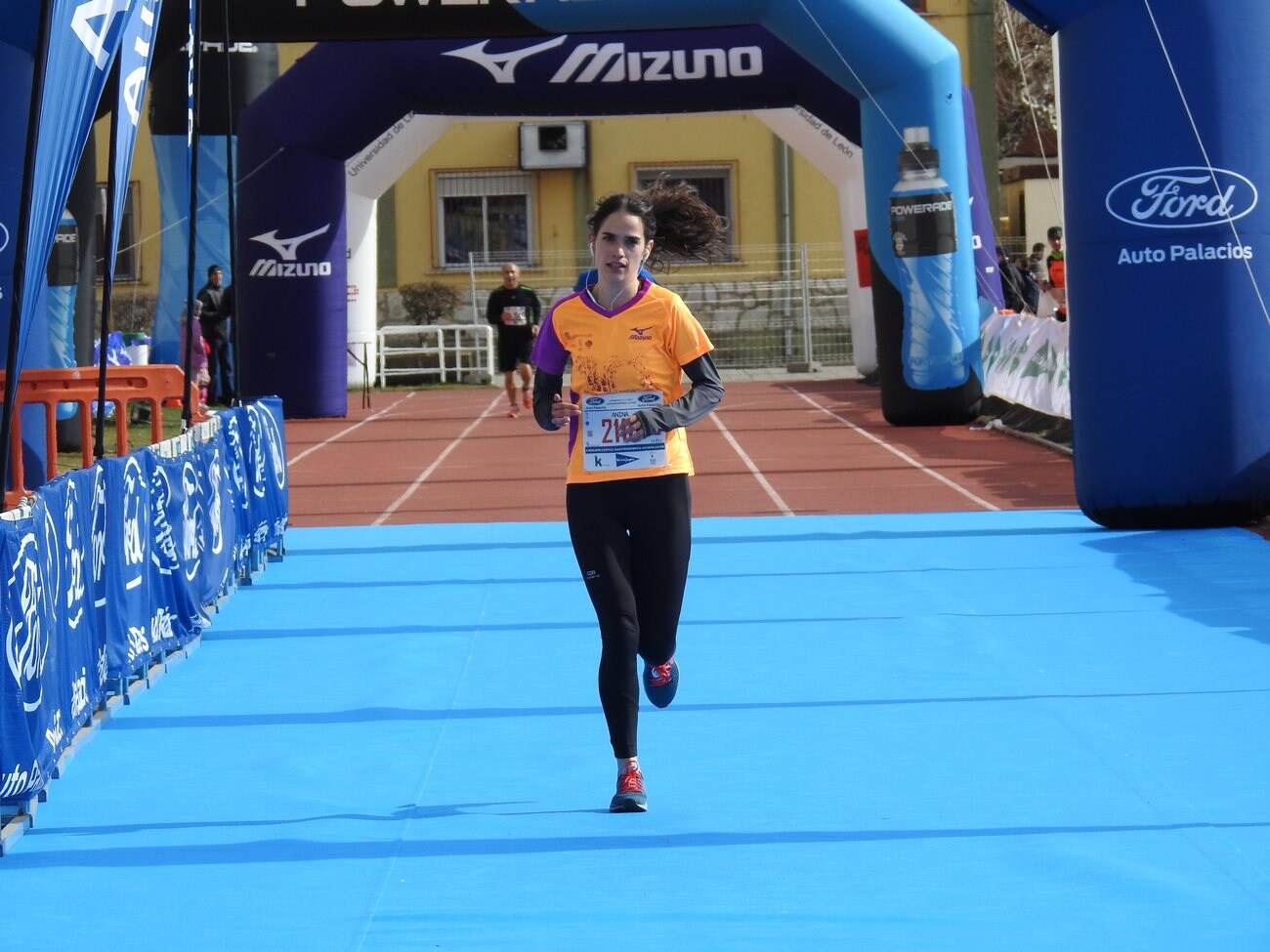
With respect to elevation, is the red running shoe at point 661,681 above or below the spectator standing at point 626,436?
below

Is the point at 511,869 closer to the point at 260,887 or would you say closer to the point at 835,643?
the point at 260,887

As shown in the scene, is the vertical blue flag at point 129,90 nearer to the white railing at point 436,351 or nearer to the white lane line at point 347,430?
the white lane line at point 347,430

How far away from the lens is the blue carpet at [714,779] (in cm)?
435

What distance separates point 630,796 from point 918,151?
42.3 feet

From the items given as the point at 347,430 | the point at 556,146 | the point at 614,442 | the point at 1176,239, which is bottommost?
the point at 347,430

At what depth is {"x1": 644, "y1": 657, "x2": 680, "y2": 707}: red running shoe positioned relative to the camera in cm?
565

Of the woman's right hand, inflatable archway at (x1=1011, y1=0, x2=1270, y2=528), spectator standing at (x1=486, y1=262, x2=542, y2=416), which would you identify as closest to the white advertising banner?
inflatable archway at (x1=1011, y1=0, x2=1270, y2=528)

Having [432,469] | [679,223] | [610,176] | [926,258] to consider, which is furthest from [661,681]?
[610,176]

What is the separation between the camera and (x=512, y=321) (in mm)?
20531

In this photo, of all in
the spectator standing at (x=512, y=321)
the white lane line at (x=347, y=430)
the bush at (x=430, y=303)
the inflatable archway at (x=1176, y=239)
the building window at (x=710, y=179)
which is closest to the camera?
the inflatable archway at (x=1176, y=239)

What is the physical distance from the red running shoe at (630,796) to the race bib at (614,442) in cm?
87

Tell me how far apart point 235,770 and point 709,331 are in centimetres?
2482

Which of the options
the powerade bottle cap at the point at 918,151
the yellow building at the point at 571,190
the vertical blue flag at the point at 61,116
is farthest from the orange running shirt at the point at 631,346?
the yellow building at the point at 571,190

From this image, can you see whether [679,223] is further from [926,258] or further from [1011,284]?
[1011,284]
